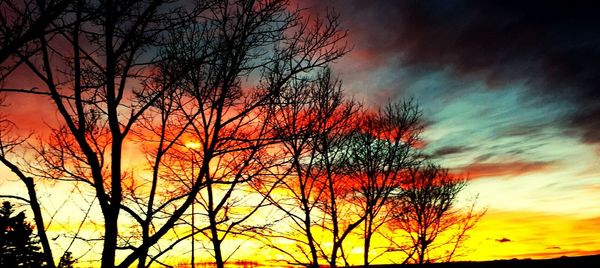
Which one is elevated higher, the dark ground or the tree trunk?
the tree trunk

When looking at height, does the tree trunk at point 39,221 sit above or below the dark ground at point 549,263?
above

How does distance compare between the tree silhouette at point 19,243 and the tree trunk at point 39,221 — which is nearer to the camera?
the tree trunk at point 39,221

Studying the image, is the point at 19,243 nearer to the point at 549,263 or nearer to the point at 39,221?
the point at 39,221

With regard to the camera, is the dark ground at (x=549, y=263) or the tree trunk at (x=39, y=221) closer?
the tree trunk at (x=39, y=221)

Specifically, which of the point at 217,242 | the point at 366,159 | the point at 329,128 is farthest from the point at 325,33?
the point at 366,159

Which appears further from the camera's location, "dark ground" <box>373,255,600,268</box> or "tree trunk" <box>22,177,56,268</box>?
"dark ground" <box>373,255,600,268</box>

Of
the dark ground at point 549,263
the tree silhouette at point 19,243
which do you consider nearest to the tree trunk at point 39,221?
the tree silhouette at point 19,243

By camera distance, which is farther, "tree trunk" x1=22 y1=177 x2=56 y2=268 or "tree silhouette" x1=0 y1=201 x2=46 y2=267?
"tree silhouette" x1=0 y1=201 x2=46 y2=267

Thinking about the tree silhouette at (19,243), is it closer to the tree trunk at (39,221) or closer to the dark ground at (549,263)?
the tree trunk at (39,221)

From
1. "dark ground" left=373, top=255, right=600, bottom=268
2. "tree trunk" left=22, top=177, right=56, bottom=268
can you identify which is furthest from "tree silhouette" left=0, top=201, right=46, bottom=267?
"dark ground" left=373, top=255, right=600, bottom=268

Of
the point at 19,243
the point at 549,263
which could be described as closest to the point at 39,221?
the point at 19,243

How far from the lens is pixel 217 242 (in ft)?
44.8

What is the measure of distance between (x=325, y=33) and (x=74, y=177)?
630 cm

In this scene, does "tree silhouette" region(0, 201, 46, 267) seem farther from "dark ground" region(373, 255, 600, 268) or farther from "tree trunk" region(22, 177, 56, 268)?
"dark ground" region(373, 255, 600, 268)
